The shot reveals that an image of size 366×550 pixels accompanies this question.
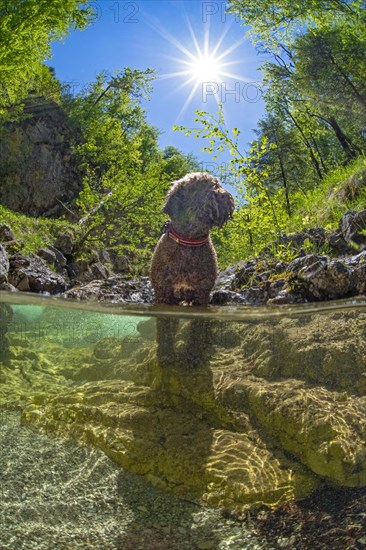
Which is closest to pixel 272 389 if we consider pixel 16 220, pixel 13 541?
pixel 13 541

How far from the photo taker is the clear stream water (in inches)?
118

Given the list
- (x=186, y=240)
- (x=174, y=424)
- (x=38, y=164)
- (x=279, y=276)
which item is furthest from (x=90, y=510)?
(x=38, y=164)

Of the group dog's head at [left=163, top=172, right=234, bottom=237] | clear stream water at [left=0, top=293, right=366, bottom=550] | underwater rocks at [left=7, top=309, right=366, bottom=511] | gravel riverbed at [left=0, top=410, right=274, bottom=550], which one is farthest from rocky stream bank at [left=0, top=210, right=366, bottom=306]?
gravel riverbed at [left=0, top=410, right=274, bottom=550]

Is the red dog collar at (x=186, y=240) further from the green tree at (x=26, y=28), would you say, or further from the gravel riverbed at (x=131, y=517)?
the green tree at (x=26, y=28)

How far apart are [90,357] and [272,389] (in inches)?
52.6

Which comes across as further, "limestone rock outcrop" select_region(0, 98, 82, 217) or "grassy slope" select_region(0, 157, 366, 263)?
"limestone rock outcrop" select_region(0, 98, 82, 217)

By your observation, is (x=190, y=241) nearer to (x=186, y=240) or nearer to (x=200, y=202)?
(x=186, y=240)

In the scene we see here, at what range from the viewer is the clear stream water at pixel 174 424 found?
299 cm

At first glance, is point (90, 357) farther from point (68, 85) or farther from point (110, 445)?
point (68, 85)

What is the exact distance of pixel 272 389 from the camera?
3.40 m

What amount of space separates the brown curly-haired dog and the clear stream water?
0.72 meters

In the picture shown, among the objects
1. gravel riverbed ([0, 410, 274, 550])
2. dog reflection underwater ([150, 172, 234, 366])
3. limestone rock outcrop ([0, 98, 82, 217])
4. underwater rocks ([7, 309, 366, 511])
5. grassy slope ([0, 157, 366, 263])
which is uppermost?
limestone rock outcrop ([0, 98, 82, 217])

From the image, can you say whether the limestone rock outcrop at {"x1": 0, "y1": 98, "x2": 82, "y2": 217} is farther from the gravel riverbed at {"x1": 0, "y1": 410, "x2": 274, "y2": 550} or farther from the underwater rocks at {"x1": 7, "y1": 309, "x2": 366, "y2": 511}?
the gravel riverbed at {"x1": 0, "y1": 410, "x2": 274, "y2": 550}

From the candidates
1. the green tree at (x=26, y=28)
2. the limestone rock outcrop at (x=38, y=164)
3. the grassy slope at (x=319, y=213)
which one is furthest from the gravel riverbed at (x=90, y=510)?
the limestone rock outcrop at (x=38, y=164)
